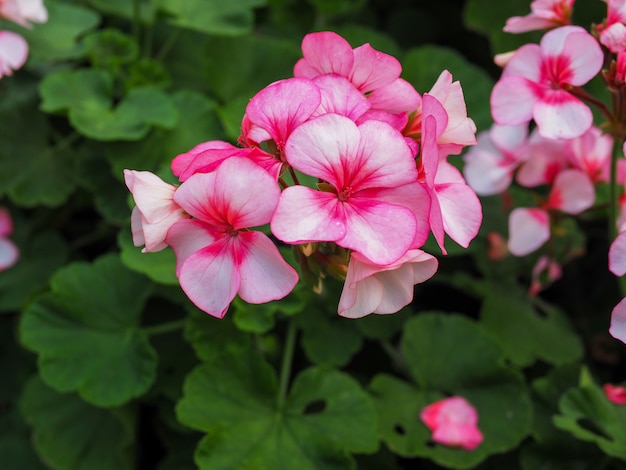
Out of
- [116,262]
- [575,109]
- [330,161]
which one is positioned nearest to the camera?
[330,161]

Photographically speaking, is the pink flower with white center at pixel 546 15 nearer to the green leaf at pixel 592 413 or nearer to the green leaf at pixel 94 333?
the green leaf at pixel 592 413

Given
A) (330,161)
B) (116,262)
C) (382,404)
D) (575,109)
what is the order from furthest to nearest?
1. (116,262)
2. (382,404)
3. (575,109)
4. (330,161)

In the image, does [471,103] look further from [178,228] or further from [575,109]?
[178,228]

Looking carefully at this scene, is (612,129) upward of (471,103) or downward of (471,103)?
upward

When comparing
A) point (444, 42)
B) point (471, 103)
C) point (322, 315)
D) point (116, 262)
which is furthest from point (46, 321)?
point (444, 42)

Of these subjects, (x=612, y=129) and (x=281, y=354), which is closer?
(x=612, y=129)

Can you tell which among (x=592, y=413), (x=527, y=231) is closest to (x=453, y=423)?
(x=592, y=413)

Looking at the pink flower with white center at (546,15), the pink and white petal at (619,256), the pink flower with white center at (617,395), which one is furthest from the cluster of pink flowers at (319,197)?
A: the pink flower with white center at (617,395)

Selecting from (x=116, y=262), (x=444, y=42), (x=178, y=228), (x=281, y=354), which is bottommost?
(x=281, y=354)

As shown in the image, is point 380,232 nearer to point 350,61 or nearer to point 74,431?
point 350,61
